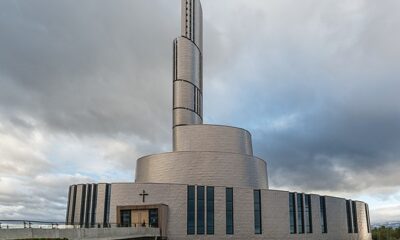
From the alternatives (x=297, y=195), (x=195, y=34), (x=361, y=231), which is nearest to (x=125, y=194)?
(x=297, y=195)

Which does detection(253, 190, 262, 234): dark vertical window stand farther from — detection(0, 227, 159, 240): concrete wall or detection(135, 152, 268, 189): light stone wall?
detection(0, 227, 159, 240): concrete wall

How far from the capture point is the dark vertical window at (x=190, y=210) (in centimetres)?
5392

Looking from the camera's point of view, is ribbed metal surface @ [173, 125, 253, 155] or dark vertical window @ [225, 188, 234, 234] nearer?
dark vertical window @ [225, 188, 234, 234]

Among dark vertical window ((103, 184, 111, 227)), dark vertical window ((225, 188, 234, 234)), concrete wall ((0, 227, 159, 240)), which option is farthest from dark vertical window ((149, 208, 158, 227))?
dark vertical window ((225, 188, 234, 234))

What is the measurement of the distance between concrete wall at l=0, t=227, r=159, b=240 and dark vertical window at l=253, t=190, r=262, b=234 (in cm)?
2121

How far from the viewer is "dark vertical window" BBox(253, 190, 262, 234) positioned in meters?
58.6

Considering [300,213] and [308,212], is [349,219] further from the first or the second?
[300,213]

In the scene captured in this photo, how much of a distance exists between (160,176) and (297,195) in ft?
74.7

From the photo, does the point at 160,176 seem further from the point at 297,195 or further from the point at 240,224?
the point at 297,195

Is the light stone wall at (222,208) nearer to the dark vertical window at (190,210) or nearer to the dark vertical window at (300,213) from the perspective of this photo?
the dark vertical window at (190,210)

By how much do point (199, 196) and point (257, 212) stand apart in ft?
32.4

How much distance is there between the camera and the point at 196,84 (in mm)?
80688

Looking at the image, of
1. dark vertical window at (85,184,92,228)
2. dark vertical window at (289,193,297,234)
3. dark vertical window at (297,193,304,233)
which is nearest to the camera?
dark vertical window at (85,184,92,228)

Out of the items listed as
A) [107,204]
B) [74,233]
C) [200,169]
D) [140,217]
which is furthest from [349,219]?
[74,233]
